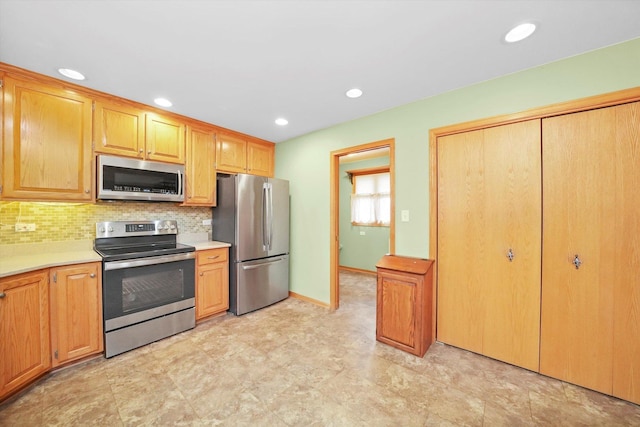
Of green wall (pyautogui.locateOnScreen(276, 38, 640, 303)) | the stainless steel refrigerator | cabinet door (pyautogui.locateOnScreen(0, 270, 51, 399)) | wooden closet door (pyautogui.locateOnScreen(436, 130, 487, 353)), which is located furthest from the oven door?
wooden closet door (pyautogui.locateOnScreen(436, 130, 487, 353))

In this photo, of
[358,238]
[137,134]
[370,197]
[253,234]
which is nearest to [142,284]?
[253,234]

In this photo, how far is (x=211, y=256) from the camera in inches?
118

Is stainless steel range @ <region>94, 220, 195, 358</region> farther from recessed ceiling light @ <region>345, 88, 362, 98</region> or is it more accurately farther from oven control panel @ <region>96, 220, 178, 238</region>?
recessed ceiling light @ <region>345, 88, 362, 98</region>

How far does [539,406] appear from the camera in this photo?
5.52 feet

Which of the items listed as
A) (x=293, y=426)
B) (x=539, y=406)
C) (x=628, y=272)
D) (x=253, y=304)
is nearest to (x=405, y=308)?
(x=539, y=406)

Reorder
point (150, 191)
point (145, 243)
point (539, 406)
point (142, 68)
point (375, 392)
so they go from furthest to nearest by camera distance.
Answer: point (145, 243) → point (150, 191) → point (142, 68) → point (375, 392) → point (539, 406)

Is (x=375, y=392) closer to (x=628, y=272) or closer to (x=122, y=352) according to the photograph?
(x=628, y=272)

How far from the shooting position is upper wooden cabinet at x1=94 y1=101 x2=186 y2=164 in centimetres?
242

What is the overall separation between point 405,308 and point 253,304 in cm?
196

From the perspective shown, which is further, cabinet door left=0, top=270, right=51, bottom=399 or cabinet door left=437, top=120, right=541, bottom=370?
cabinet door left=437, top=120, right=541, bottom=370

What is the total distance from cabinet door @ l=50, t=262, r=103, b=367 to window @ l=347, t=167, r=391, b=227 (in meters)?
4.37

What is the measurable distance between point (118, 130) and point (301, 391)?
2.96m

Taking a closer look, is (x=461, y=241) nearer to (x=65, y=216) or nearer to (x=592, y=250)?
(x=592, y=250)

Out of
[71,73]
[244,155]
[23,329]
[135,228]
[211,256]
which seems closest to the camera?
[23,329]
